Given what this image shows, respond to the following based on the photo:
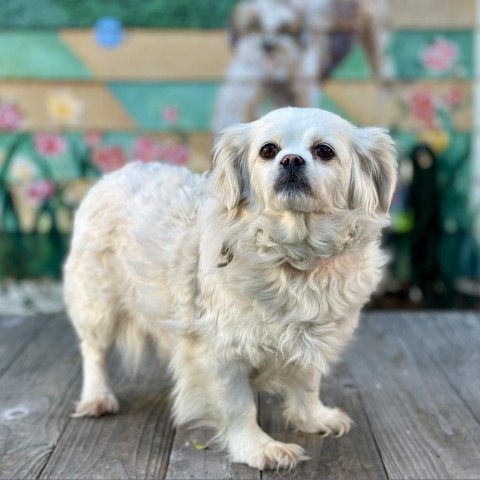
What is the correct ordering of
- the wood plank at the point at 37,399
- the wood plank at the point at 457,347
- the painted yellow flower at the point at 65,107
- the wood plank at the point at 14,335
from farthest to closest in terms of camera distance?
the painted yellow flower at the point at 65,107
the wood plank at the point at 14,335
the wood plank at the point at 457,347
the wood plank at the point at 37,399

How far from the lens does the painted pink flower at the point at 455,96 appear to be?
4.64 meters

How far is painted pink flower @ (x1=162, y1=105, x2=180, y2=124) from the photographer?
4.66 meters

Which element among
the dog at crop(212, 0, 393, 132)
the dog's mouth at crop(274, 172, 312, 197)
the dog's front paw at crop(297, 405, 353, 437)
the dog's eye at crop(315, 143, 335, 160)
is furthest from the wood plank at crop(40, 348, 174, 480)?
the dog at crop(212, 0, 393, 132)

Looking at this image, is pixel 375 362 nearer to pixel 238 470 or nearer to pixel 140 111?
pixel 238 470

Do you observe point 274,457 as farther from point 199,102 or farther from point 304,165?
point 199,102

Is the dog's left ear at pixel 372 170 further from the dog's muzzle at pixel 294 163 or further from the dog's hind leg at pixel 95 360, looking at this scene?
the dog's hind leg at pixel 95 360

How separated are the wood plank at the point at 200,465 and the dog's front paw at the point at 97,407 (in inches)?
14.4

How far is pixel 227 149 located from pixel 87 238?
2.62ft

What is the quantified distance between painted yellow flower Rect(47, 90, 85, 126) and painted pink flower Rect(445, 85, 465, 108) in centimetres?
239

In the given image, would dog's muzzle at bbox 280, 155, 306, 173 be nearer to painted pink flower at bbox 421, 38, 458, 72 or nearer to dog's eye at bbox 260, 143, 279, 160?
dog's eye at bbox 260, 143, 279, 160

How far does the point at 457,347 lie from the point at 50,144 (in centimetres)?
284

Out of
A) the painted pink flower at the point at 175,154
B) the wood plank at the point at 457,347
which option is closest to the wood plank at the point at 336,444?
the wood plank at the point at 457,347

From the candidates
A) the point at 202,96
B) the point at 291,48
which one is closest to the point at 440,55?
the point at 291,48

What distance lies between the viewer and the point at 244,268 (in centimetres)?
245
